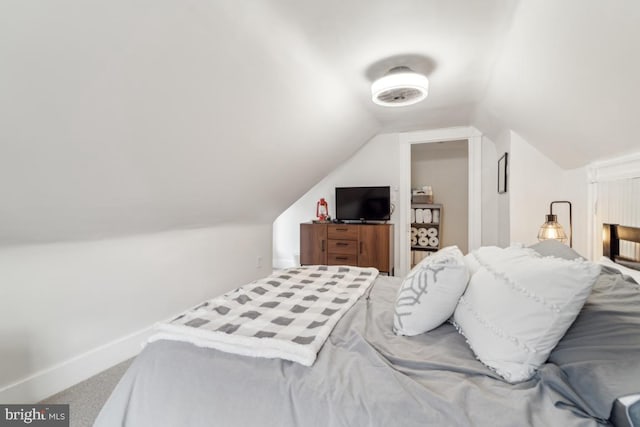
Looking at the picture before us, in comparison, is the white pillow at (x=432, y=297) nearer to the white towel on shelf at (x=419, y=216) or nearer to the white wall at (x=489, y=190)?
the white wall at (x=489, y=190)

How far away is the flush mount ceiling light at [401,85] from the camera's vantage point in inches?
80.1

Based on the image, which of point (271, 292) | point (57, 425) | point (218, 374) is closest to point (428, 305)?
point (218, 374)

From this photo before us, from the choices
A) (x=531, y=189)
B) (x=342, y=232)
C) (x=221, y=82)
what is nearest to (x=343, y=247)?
(x=342, y=232)

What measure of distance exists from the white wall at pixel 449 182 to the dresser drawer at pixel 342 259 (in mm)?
1875

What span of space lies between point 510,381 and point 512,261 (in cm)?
43

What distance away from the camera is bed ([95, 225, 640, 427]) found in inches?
29.4

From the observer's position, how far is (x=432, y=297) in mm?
1166

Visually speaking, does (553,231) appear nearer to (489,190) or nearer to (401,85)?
(489,190)

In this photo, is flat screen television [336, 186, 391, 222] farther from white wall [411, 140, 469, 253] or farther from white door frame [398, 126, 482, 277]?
white wall [411, 140, 469, 253]

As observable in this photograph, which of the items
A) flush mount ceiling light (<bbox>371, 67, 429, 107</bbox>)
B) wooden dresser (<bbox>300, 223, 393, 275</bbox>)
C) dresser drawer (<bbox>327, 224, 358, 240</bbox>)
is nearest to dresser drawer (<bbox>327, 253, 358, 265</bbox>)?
wooden dresser (<bbox>300, 223, 393, 275</bbox>)

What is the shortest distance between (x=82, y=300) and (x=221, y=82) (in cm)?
173

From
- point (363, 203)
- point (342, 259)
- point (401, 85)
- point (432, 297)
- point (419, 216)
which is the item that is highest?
point (401, 85)

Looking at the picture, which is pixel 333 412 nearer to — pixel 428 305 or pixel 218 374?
pixel 218 374

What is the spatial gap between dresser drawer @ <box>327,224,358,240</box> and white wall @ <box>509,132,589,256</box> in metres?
1.76
